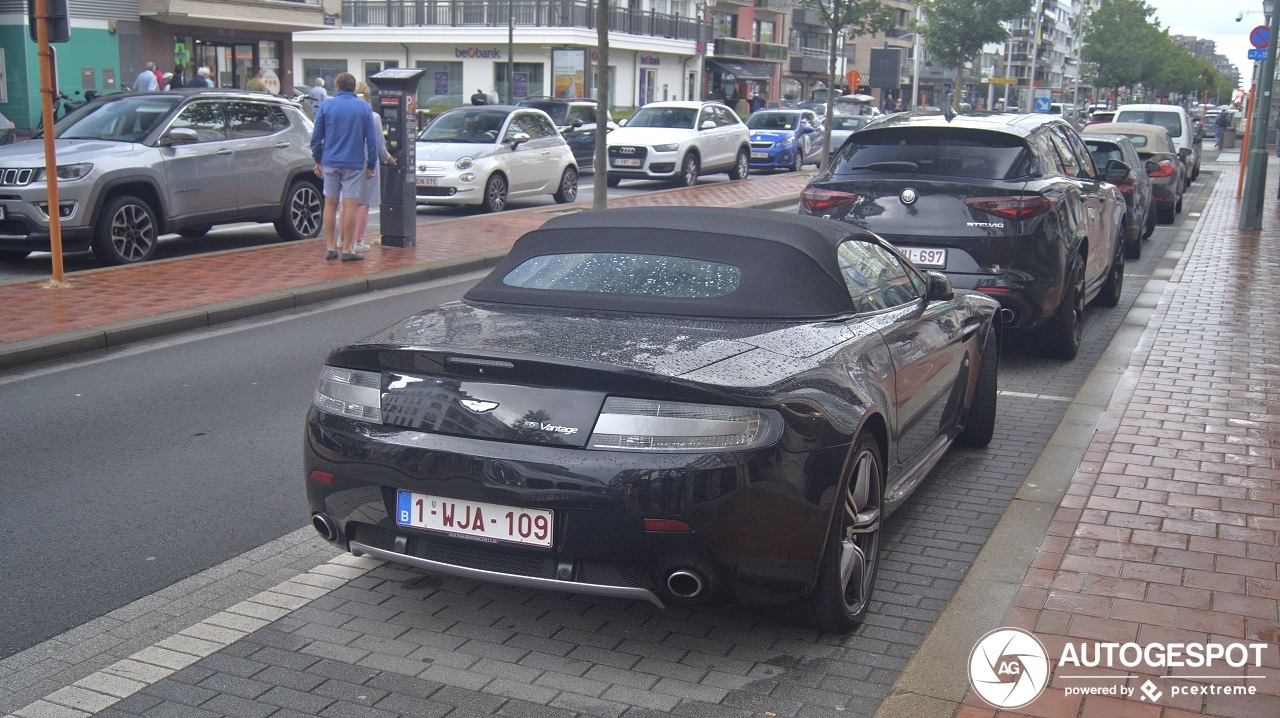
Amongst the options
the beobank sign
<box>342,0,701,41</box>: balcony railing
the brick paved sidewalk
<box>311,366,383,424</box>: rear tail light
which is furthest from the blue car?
the beobank sign

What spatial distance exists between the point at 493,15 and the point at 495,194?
4038 cm

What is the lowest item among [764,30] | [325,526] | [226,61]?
[325,526]

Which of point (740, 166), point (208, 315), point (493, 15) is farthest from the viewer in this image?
point (493, 15)

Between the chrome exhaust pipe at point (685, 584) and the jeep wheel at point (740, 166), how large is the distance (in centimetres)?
2380

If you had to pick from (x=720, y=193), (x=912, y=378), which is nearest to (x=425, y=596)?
(x=912, y=378)

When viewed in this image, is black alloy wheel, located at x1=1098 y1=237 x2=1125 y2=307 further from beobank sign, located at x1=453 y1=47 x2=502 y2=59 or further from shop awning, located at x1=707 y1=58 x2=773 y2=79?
shop awning, located at x1=707 y1=58 x2=773 y2=79

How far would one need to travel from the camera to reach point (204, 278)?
36.9 feet

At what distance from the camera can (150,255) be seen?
12.4 m

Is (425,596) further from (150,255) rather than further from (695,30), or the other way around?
(695,30)

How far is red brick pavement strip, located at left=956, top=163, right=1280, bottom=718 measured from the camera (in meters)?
3.75

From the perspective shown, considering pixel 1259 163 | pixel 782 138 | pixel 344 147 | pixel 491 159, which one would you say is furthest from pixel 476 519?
pixel 782 138

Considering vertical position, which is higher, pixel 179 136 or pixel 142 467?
pixel 179 136

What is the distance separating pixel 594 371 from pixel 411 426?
2.03 feet

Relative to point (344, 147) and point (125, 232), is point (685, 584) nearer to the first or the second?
point (344, 147)
